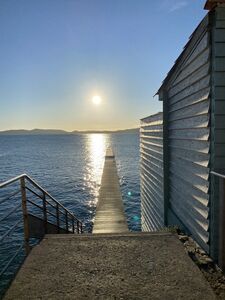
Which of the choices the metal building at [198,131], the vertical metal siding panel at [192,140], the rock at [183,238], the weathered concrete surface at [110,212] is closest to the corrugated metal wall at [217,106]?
the metal building at [198,131]

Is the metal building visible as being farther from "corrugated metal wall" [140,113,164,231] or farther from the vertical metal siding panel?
"corrugated metal wall" [140,113,164,231]

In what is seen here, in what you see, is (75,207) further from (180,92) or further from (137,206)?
(180,92)

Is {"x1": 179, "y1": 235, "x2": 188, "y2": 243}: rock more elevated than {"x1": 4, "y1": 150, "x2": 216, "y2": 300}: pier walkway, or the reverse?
{"x1": 4, "y1": 150, "x2": 216, "y2": 300}: pier walkway

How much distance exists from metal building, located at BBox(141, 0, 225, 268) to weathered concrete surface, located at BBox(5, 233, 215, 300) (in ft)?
2.87

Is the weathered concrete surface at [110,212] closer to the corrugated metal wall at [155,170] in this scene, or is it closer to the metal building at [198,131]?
the corrugated metal wall at [155,170]

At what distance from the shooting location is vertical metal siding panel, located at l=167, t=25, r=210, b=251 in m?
4.94

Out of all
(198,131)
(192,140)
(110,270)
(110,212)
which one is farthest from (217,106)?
(110,212)

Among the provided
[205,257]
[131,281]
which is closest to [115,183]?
[205,257]

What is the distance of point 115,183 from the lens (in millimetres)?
15391

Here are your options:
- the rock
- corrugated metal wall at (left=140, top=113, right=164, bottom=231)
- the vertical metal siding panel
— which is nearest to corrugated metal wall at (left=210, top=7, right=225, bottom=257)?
the vertical metal siding panel

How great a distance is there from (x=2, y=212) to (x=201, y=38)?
21.6m

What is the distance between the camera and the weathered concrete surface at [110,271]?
135 inches

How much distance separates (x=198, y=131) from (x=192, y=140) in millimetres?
438

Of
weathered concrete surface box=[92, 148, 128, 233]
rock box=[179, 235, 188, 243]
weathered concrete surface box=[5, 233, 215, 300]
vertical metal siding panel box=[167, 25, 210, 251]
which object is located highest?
vertical metal siding panel box=[167, 25, 210, 251]
